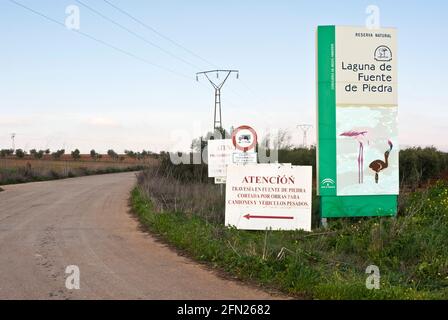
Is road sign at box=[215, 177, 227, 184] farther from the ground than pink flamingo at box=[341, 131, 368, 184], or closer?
closer

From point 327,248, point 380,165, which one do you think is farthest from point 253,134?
A: point 327,248

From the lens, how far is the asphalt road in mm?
7152

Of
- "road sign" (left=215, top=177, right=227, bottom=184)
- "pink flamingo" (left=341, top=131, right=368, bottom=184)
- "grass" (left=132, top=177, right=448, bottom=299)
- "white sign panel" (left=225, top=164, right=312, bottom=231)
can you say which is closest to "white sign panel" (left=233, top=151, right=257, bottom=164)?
"road sign" (left=215, top=177, right=227, bottom=184)

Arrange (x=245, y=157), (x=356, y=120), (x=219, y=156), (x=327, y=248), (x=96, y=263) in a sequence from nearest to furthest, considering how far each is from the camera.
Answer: (x=96, y=263)
(x=327, y=248)
(x=356, y=120)
(x=245, y=157)
(x=219, y=156)

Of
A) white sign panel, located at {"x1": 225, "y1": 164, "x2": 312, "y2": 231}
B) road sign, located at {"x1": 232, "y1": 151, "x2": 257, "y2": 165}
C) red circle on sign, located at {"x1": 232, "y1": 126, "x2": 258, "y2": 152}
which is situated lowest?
white sign panel, located at {"x1": 225, "y1": 164, "x2": 312, "y2": 231}

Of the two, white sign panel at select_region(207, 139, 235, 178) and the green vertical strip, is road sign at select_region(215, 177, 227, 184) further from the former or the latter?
the green vertical strip

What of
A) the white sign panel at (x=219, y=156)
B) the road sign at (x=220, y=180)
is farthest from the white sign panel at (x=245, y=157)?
the road sign at (x=220, y=180)

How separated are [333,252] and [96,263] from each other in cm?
432

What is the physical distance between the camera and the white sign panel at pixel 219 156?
17.2 m

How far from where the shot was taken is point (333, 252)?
999cm

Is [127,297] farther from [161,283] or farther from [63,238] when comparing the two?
[63,238]

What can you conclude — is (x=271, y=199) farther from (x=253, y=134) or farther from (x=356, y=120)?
(x=253, y=134)
